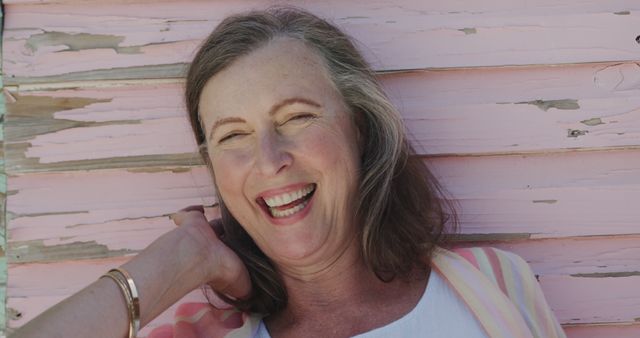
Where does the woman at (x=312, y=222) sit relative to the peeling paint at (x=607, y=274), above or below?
above

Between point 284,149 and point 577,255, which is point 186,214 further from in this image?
point 577,255

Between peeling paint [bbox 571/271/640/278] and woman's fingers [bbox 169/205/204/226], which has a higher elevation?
woman's fingers [bbox 169/205/204/226]

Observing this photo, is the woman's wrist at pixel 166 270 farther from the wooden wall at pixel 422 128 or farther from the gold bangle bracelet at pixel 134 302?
the wooden wall at pixel 422 128

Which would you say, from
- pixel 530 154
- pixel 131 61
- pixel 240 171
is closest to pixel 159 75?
pixel 131 61

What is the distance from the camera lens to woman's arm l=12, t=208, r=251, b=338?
5.90 ft

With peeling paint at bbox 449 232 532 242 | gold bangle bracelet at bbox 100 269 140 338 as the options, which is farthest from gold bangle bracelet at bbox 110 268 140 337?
peeling paint at bbox 449 232 532 242

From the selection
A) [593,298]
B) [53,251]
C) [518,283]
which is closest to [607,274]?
[593,298]

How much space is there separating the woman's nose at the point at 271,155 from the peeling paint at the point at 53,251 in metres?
0.68

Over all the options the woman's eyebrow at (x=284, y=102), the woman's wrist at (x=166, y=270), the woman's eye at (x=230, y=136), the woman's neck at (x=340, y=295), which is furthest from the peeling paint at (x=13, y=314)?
the woman's eyebrow at (x=284, y=102)

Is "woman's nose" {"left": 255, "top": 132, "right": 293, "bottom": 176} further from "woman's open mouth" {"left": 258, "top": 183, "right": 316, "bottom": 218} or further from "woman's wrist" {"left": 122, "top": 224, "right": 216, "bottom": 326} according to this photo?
"woman's wrist" {"left": 122, "top": 224, "right": 216, "bottom": 326}

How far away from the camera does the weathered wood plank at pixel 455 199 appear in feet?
7.99

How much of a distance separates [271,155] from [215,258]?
0.33 m

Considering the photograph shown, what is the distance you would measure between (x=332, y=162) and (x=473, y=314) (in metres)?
0.53

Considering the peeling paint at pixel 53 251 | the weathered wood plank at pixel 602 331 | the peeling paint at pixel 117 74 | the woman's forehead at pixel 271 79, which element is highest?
the woman's forehead at pixel 271 79
